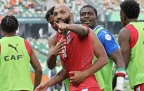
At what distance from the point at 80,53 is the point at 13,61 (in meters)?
1.65

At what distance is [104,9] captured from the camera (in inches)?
886

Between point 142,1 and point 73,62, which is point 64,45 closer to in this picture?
point 73,62

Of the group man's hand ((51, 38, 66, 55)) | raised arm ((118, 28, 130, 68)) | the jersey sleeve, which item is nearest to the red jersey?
man's hand ((51, 38, 66, 55))

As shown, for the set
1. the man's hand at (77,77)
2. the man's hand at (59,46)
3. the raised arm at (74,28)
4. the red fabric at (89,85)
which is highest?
the raised arm at (74,28)

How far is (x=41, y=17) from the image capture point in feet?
69.7

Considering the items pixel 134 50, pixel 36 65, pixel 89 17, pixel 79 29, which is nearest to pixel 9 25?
pixel 36 65

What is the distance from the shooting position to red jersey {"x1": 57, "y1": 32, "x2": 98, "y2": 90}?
3971 mm

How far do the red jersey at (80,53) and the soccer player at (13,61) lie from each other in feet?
4.87

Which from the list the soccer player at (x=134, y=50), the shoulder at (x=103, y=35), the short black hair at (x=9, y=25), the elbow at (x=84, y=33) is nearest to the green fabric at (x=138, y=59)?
the soccer player at (x=134, y=50)

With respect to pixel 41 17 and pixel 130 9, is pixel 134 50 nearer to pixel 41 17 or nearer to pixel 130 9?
pixel 130 9

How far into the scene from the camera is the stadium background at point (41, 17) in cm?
2100

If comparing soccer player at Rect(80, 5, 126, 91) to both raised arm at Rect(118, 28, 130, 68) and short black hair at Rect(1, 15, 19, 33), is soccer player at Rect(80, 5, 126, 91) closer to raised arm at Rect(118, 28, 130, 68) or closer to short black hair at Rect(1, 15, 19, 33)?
raised arm at Rect(118, 28, 130, 68)

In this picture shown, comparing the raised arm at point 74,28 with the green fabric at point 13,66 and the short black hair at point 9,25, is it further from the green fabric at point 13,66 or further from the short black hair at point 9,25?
the short black hair at point 9,25

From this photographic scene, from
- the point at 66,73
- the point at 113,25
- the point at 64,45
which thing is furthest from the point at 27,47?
the point at 113,25
